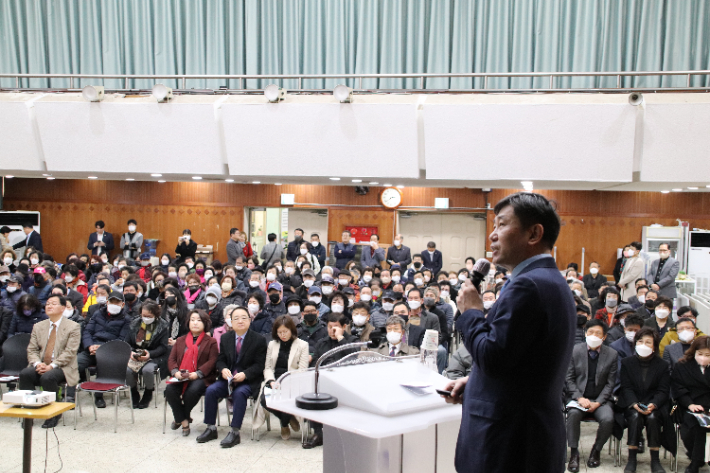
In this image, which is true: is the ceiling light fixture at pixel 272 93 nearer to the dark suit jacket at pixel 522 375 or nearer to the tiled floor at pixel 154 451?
the tiled floor at pixel 154 451

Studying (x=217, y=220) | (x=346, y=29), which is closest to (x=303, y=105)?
(x=346, y=29)

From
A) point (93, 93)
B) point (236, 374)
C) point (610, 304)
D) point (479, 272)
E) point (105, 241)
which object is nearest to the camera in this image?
point (479, 272)

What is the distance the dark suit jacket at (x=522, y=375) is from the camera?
1.88 meters

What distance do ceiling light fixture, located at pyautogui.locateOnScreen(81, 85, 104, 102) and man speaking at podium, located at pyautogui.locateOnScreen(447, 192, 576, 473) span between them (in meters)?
9.34

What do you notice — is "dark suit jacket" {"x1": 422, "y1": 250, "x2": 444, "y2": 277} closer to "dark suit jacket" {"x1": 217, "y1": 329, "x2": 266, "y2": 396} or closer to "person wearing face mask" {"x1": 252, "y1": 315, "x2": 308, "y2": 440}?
"person wearing face mask" {"x1": 252, "y1": 315, "x2": 308, "y2": 440}

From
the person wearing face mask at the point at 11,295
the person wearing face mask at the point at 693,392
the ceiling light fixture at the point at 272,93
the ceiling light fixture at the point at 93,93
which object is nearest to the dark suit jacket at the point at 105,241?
the ceiling light fixture at the point at 93,93

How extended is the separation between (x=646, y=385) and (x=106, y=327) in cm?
551

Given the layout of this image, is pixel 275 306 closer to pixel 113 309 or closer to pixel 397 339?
pixel 113 309

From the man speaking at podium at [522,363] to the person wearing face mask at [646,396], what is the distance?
381cm

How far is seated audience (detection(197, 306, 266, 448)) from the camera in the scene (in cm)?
581

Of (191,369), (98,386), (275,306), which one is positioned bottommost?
(98,386)

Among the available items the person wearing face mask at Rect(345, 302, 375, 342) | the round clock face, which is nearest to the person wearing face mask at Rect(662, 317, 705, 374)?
the person wearing face mask at Rect(345, 302, 375, 342)

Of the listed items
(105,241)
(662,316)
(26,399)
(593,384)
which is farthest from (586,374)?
(105,241)

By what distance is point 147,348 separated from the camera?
22.4ft
